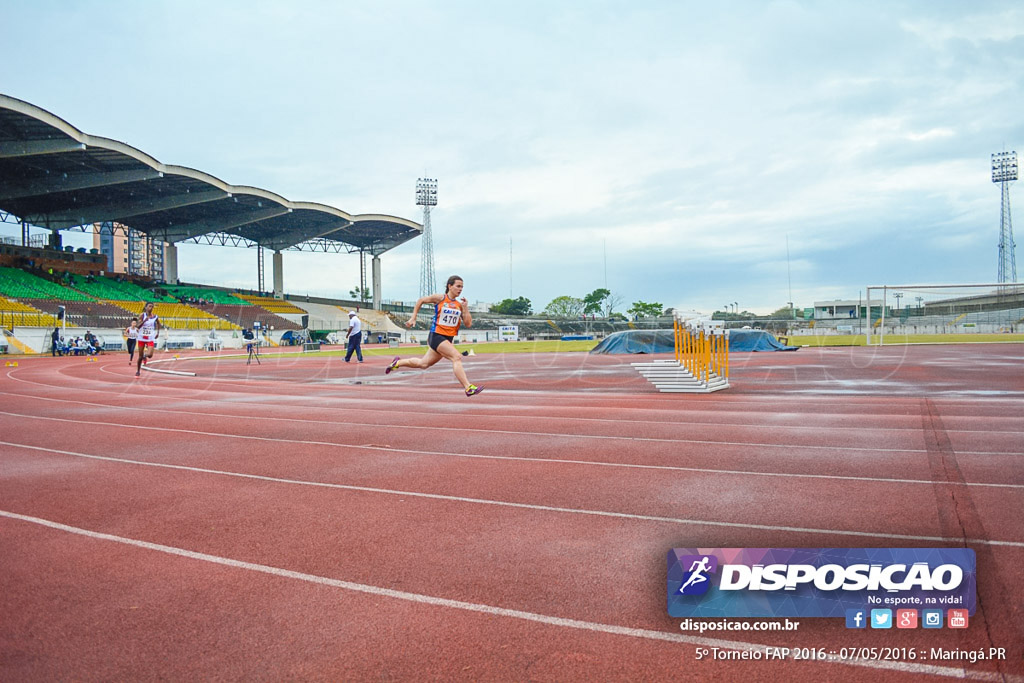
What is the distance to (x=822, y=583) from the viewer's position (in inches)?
118

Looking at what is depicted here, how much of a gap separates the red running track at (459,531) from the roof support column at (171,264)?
196 feet

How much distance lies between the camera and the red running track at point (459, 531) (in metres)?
2.87

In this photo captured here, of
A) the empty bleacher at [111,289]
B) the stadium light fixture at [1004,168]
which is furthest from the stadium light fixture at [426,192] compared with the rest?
the stadium light fixture at [1004,168]

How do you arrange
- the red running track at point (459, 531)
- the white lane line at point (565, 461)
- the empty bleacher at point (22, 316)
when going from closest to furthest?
the red running track at point (459, 531) → the white lane line at point (565, 461) → the empty bleacher at point (22, 316)

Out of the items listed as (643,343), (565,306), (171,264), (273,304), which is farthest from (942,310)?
(565,306)

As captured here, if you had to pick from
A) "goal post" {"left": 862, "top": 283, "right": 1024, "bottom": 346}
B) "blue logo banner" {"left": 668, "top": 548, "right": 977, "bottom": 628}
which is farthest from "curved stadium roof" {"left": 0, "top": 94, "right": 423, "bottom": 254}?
"goal post" {"left": 862, "top": 283, "right": 1024, "bottom": 346}

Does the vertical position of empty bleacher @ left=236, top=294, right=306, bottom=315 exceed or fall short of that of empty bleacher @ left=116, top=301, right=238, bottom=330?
it exceeds it

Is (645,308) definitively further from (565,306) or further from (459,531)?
(459,531)

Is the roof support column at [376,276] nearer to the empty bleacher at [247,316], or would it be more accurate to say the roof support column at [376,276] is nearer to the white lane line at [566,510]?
the empty bleacher at [247,316]

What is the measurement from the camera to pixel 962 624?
115 inches

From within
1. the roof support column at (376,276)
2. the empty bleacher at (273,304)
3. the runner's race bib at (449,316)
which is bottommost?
the runner's race bib at (449,316)

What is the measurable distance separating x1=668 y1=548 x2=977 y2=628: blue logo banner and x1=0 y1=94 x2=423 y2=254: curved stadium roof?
130 ft

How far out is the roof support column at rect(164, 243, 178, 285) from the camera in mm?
63906

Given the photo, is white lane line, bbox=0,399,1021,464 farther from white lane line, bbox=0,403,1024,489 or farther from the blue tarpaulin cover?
the blue tarpaulin cover
